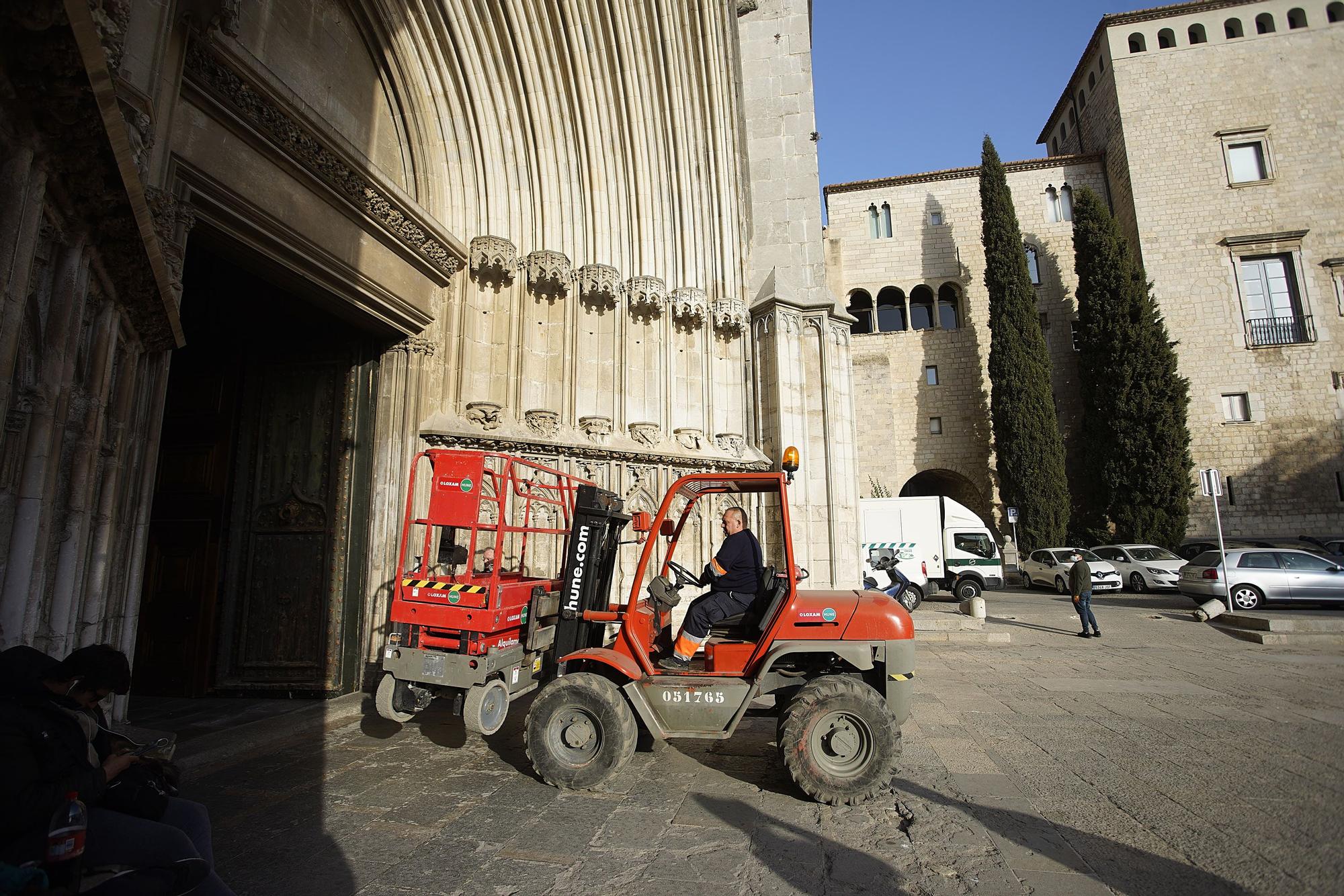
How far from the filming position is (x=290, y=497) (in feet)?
21.3

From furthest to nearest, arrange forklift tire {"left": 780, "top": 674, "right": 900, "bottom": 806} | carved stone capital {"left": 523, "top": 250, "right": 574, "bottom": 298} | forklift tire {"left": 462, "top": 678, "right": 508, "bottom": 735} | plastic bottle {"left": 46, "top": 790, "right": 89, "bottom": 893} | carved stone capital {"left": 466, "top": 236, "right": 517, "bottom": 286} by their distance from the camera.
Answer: carved stone capital {"left": 523, "top": 250, "right": 574, "bottom": 298}
carved stone capital {"left": 466, "top": 236, "right": 517, "bottom": 286}
forklift tire {"left": 462, "top": 678, "right": 508, "bottom": 735}
forklift tire {"left": 780, "top": 674, "right": 900, "bottom": 806}
plastic bottle {"left": 46, "top": 790, "right": 89, "bottom": 893}

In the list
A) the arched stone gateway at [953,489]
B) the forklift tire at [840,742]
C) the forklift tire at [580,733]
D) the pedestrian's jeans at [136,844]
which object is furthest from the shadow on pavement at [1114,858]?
the arched stone gateway at [953,489]

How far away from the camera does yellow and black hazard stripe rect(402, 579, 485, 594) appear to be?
4289 millimetres

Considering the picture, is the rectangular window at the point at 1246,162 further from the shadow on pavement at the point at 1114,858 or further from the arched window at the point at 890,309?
the shadow on pavement at the point at 1114,858

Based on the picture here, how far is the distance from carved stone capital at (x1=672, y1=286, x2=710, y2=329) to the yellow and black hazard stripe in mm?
5126

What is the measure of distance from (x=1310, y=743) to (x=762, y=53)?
33.1ft

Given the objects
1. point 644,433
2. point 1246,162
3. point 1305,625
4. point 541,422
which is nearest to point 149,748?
point 541,422

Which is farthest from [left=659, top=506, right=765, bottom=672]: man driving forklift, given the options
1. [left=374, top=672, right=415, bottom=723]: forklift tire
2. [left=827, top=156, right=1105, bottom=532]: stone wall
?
[left=827, top=156, right=1105, bottom=532]: stone wall

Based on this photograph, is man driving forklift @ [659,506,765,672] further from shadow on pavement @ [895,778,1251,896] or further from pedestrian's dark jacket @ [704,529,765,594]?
shadow on pavement @ [895,778,1251,896]

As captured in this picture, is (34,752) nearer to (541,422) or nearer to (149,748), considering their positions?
(149,748)

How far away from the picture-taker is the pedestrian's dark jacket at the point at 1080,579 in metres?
10.1

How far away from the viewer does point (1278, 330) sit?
2394 centimetres

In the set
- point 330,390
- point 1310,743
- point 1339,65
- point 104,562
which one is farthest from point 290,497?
point 1339,65

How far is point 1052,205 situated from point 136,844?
33921 millimetres
